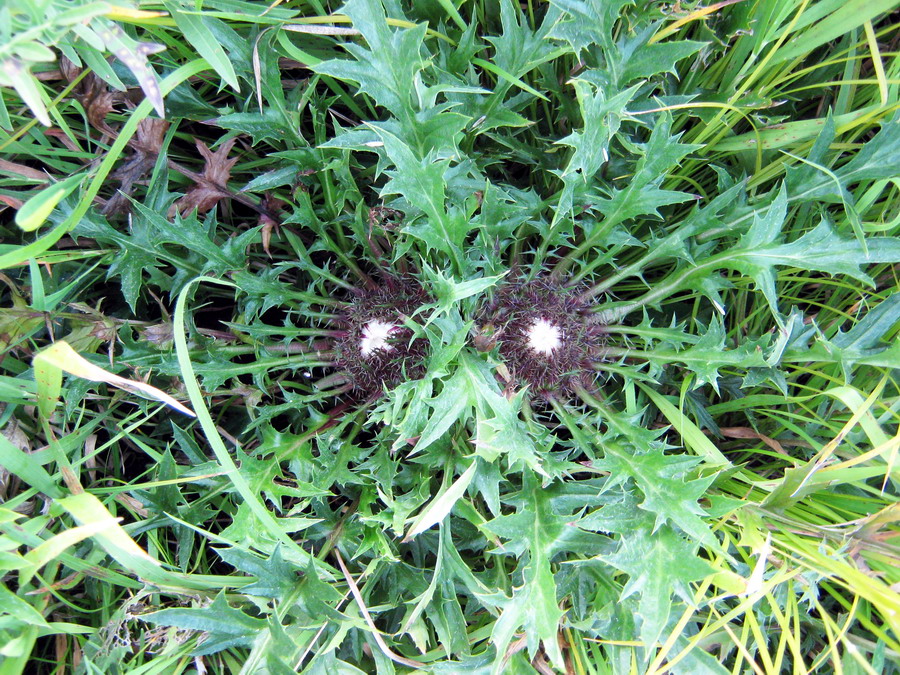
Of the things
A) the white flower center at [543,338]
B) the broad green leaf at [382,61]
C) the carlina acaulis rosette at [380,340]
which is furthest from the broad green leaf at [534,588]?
the broad green leaf at [382,61]

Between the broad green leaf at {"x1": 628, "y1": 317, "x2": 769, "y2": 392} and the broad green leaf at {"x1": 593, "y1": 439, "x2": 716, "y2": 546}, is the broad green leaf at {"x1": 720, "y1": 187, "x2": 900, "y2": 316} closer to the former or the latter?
the broad green leaf at {"x1": 628, "y1": 317, "x2": 769, "y2": 392}

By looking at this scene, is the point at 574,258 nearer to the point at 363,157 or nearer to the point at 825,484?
the point at 363,157

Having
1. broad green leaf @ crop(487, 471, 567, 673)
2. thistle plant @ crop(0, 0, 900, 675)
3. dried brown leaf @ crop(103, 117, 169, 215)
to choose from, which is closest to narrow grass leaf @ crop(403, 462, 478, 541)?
thistle plant @ crop(0, 0, 900, 675)

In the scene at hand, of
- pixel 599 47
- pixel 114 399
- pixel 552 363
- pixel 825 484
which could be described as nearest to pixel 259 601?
pixel 114 399

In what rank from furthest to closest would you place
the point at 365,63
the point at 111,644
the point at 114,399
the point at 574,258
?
1. the point at 574,258
2. the point at 114,399
3. the point at 111,644
4. the point at 365,63

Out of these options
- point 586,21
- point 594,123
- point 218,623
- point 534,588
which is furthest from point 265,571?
point 586,21

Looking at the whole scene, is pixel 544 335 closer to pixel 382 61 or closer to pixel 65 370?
pixel 382 61
